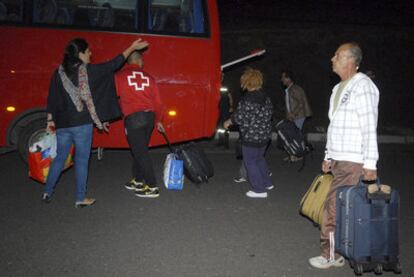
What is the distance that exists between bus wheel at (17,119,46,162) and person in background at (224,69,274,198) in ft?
9.92

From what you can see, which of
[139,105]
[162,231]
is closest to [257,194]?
[162,231]

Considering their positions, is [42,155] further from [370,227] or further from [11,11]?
[370,227]

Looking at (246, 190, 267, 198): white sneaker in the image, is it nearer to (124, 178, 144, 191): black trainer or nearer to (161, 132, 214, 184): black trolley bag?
(161, 132, 214, 184): black trolley bag

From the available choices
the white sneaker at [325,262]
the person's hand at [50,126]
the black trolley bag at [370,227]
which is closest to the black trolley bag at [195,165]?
the person's hand at [50,126]

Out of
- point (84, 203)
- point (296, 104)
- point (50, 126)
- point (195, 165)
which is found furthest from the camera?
point (296, 104)

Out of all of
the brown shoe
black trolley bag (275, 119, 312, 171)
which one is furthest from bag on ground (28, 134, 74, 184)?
black trolley bag (275, 119, 312, 171)

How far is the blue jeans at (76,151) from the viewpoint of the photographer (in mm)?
5453

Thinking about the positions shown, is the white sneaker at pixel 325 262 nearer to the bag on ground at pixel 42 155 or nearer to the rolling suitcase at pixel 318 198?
the rolling suitcase at pixel 318 198

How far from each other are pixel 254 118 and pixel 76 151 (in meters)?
2.31

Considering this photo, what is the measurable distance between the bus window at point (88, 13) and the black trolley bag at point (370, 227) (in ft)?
16.2

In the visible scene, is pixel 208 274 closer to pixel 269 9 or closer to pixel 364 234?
pixel 364 234

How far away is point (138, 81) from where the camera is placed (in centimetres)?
586

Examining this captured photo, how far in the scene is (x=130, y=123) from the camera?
5.95 metres

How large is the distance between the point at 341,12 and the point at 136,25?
13313 millimetres
